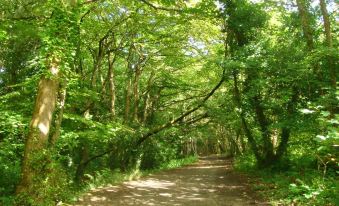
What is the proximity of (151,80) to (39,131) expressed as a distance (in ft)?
47.3

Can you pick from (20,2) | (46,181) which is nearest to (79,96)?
(20,2)

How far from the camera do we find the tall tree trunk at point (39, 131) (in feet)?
27.4

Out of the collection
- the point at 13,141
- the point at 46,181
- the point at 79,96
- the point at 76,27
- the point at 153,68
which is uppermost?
the point at 153,68

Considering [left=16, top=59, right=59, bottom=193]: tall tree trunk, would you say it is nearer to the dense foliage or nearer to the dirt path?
the dense foliage

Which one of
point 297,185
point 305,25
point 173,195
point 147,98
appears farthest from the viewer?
point 147,98

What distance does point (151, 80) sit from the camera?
2273 centimetres

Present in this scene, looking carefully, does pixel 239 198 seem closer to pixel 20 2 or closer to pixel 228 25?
pixel 228 25

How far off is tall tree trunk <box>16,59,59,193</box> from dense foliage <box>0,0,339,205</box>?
0.09 feet

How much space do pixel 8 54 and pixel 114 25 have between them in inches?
194

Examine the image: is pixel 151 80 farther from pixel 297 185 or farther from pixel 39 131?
pixel 39 131

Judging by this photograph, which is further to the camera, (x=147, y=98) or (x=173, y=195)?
(x=147, y=98)

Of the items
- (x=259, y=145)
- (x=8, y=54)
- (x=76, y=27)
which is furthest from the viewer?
(x=259, y=145)

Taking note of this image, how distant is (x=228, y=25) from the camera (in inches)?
650

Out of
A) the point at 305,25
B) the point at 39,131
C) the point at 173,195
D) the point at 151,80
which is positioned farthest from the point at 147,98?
the point at 39,131
